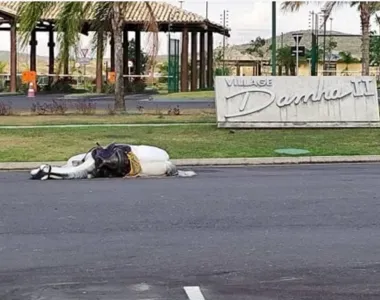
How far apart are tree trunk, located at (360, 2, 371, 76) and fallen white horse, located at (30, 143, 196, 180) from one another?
2249 centimetres

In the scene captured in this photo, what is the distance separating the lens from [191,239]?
7.86 m

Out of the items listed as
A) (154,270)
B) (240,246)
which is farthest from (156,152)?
(154,270)

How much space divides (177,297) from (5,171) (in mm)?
9145

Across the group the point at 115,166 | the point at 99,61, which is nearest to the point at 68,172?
the point at 115,166

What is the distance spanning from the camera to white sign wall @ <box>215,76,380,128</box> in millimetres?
21031

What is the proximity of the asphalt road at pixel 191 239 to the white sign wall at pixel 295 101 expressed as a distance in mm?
8390

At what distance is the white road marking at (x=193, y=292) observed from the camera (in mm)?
5674

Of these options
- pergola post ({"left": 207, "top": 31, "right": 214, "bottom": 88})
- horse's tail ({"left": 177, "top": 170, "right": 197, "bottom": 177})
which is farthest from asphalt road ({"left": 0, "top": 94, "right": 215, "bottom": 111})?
pergola post ({"left": 207, "top": 31, "right": 214, "bottom": 88})

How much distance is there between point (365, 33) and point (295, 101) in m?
16.1

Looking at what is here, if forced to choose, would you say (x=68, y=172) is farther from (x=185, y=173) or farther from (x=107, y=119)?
(x=107, y=119)

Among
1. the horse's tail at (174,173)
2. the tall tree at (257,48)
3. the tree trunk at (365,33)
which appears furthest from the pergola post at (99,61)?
the tall tree at (257,48)

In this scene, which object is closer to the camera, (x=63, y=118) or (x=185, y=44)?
(x=63, y=118)

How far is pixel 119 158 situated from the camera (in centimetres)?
1289

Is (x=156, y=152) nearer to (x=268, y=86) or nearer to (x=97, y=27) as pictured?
(x=268, y=86)
